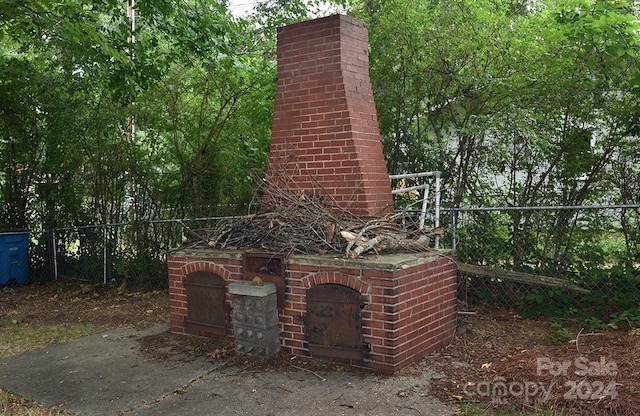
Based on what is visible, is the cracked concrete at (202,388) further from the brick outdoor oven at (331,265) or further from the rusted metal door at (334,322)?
the brick outdoor oven at (331,265)

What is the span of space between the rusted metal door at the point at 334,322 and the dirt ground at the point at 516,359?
5.8 inches

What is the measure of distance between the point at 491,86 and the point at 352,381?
Result: 13.3 feet

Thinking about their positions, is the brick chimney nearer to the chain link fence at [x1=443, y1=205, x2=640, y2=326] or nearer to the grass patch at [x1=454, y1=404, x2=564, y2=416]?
the chain link fence at [x1=443, y1=205, x2=640, y2=326]

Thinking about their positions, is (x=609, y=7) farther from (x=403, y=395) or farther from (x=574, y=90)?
(x=403, y=395)

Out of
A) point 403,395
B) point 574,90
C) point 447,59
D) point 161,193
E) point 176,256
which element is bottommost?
point 403,395

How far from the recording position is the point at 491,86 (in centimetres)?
669

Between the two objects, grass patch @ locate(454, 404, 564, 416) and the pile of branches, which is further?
the pile of branches

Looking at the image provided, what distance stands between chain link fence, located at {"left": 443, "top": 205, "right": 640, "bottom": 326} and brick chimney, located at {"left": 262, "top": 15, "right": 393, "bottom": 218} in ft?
4.58

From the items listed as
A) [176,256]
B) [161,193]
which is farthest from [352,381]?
[161,193]

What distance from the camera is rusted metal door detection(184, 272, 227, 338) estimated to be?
18.0 feet

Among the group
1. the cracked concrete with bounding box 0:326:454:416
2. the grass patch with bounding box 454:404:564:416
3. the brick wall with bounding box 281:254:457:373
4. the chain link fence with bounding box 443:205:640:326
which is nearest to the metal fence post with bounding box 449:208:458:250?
the chain link fence with bounding box 443:205:640:326

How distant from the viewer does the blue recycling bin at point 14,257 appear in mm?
9945

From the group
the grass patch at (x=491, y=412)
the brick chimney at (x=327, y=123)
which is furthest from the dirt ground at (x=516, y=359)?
the brick chimney at (x=327, y=123)

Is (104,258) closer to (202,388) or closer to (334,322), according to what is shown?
(202,388)
